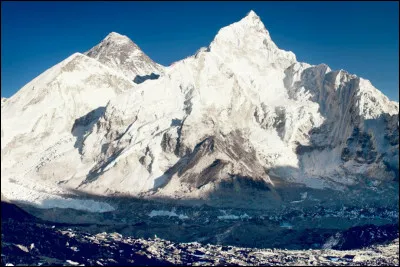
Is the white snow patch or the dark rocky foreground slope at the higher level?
the white snow patch

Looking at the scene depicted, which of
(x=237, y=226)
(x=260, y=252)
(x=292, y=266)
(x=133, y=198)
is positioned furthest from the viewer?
(x=133, y=198)

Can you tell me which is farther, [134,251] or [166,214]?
[166,214]

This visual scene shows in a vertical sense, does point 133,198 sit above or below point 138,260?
above

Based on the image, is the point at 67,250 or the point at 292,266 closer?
the point at 292,266

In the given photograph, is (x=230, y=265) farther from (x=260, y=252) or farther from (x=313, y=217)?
(x=313, y=217)

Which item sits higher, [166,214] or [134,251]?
[166,214]

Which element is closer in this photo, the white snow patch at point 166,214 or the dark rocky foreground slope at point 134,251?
the dark rocky foreground slope at point 134,251

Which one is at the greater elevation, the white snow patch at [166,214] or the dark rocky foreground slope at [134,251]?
the white snow patch at [166,214]

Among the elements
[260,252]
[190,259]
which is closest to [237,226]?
[260,252]
